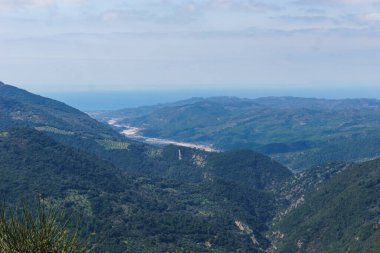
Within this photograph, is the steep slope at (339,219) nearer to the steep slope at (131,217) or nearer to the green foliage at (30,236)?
the steep slope at (131,217)

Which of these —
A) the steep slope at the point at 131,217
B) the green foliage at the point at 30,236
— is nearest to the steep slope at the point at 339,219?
the steep slope at the point at 131,217

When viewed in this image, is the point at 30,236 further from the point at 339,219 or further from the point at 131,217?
the point at 339,219

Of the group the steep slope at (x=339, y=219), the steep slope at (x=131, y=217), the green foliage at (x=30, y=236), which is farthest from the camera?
the steep slope at (x=339, y=219)

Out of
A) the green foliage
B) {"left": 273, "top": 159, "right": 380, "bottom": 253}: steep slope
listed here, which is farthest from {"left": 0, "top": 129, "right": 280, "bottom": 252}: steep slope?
the green foliage

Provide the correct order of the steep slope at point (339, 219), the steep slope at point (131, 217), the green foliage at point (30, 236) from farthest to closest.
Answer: the steep slope at point (339, 219), the steep slope at point (131, 217), the green foliage at point (30, 236)

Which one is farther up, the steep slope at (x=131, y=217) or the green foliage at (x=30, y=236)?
the green foliage at (x=30, y=236)

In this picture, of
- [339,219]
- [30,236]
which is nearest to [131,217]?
[339,219]

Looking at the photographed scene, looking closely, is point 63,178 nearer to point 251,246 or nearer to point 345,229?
point 251,246

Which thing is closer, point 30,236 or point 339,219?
point 30,236

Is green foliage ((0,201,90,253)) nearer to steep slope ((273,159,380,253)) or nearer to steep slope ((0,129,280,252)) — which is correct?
steep slope ((0,129,280,252))
